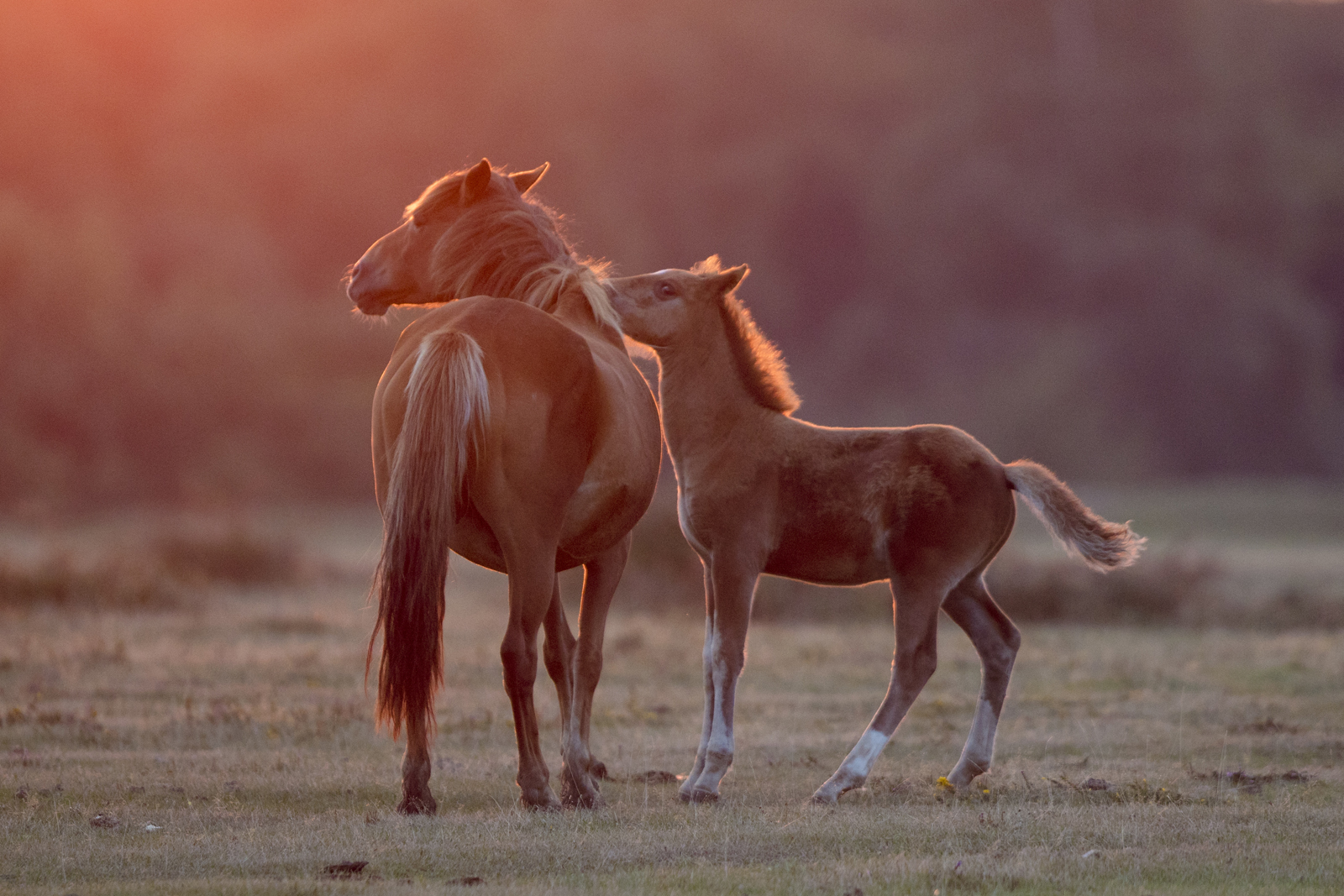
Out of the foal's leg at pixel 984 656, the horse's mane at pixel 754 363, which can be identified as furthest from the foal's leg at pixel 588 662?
the foal's leg at pixel 984 656

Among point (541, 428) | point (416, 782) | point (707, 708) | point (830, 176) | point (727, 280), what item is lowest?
point (416, 782)

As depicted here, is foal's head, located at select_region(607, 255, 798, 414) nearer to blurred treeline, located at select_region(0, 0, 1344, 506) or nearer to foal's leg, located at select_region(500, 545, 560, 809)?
foal's leg, located at select_region(500, 545, 560, 809)

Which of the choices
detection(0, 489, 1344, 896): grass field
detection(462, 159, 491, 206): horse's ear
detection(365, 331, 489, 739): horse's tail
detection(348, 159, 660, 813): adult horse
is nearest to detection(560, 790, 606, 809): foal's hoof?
detection(348, 159, 660, 813): adult horse

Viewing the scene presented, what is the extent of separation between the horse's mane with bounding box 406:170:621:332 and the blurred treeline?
114 ft

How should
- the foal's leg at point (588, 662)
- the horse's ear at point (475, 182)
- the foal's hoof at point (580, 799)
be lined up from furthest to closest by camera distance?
the horse's ear at point (475, 182)
the foal's leg at point (588, 662)
the foal's hoof at point (580, 799)

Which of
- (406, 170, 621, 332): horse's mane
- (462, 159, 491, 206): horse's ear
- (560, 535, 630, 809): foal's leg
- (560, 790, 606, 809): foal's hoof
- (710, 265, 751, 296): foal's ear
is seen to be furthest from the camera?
(406, 170, 621, 332): horse's mane

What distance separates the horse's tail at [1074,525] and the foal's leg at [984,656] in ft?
1.57

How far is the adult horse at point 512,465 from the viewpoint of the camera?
588cm

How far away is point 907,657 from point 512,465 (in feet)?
6.68

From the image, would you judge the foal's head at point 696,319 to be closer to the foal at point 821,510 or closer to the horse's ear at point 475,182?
the foal at point 821,510

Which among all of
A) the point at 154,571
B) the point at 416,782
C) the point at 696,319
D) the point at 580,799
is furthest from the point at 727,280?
the point at 154,571

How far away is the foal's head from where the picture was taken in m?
7.15

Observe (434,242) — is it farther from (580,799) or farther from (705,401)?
(580,799)

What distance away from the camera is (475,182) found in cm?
748
